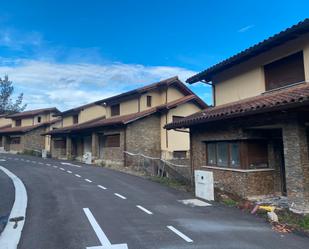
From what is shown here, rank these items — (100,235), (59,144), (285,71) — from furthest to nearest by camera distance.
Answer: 1. (59,144)
2. (285,71)
3. (100,235)

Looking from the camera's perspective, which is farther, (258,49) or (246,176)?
(258,49)

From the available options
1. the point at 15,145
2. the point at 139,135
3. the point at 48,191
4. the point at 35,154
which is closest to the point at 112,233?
the point at 48,191

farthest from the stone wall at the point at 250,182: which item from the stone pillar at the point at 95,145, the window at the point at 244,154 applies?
the stone pillar at the point at 95,145

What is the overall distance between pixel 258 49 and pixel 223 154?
15.7 feet

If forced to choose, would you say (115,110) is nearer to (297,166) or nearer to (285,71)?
(285,71)

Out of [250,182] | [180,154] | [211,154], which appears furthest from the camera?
[180,154]

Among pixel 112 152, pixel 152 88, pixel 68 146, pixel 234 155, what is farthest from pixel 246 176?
pixel 68 146

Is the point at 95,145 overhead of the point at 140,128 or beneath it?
beneath

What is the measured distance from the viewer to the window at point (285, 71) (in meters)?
11.1

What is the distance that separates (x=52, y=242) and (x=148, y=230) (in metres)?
2.21

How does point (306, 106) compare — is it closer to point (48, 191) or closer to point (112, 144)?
A: point (48, 191)

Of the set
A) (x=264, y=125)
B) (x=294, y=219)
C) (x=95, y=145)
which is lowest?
(x=294, y=219)

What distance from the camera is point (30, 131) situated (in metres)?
39.3

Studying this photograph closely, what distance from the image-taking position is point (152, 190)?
43.1 feet
